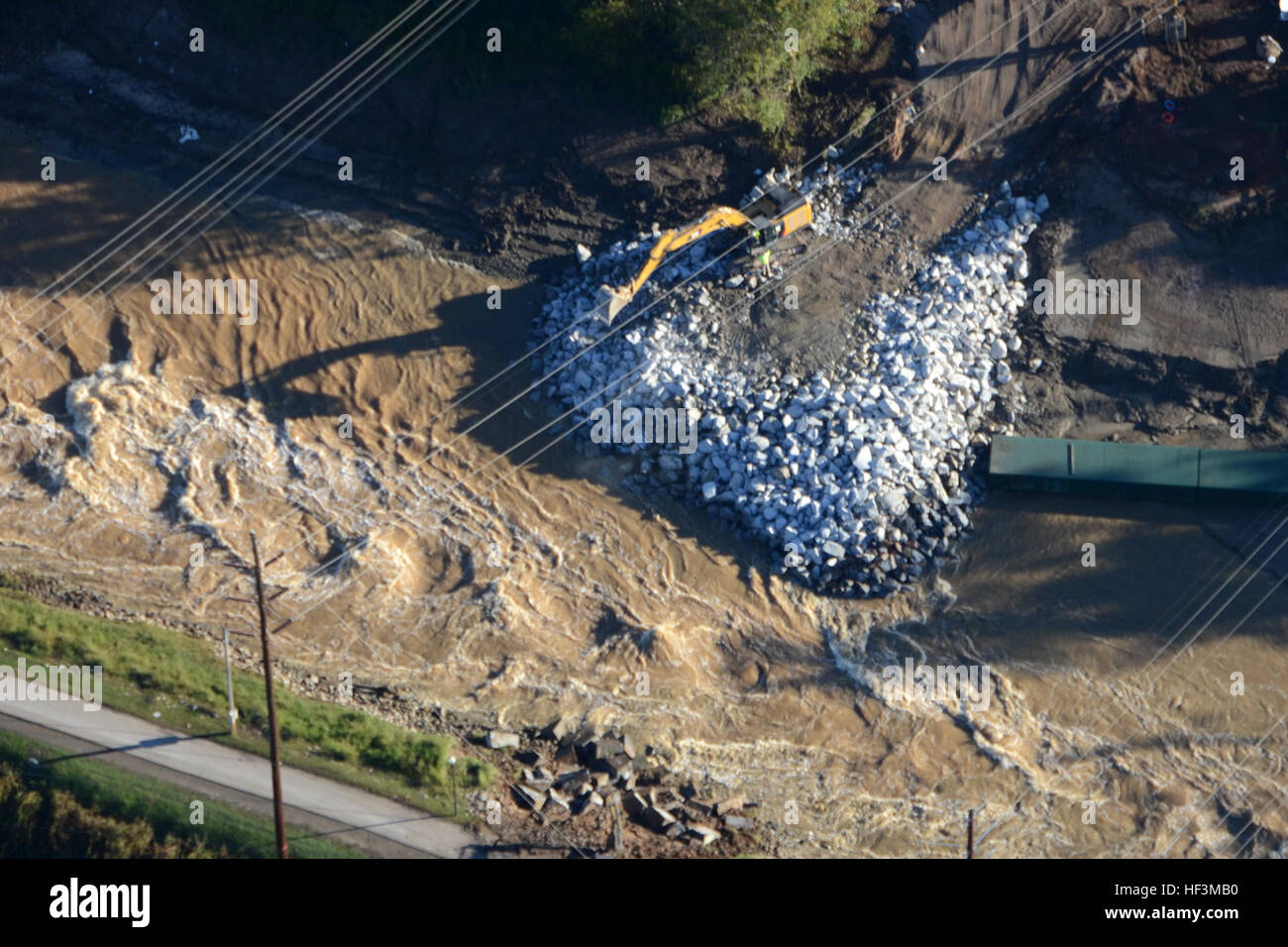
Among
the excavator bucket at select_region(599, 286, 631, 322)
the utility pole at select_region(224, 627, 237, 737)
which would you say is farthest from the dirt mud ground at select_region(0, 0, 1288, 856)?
the excavator bucket at select_region(599, 286, 631, 322)

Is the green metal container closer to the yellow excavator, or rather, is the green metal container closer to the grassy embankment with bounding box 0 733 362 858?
the yellow excavator

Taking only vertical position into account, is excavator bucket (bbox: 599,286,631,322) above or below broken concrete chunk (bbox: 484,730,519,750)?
above

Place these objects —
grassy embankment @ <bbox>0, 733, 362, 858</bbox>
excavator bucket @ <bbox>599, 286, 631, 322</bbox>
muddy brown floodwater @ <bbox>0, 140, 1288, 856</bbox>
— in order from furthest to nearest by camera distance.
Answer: excavator bucket @ <bbox>599, 286, 631, 322</bbox> < muddy brown floodwater @ <bbox>0, 140, 1288, 856</bbox> < grassy embankment @ <bbox>0, 733, 362, 858</bbox>

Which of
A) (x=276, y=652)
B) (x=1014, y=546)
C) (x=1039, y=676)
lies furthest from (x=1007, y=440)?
(x=276, y=652)

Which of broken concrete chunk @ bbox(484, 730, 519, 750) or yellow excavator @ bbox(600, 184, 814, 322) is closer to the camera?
broken concrete chunk @ bbox(484, 730, 519, 750)

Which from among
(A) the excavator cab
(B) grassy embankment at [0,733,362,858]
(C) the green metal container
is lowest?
(B) grassy embankment at [0,733,362,858]

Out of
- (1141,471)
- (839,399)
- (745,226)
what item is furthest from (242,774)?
(1141,471)
